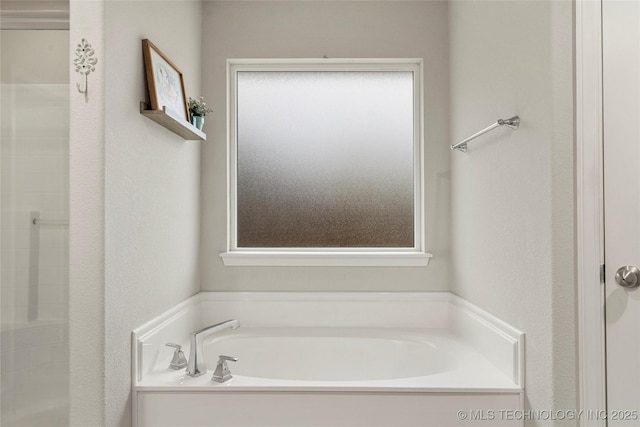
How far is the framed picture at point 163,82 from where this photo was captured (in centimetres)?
173

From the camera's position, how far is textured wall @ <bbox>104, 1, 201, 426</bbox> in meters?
1.47

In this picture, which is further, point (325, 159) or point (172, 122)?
point (325, 159)

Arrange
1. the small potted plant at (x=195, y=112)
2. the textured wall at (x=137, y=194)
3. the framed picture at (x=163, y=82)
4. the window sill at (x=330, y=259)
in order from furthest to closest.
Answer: the window sill at (x=330, y=259)
the small potted plant at (x=195, y=112)
the framed picture at (x=163, y=82)
the textured wall at (x=137, y=194)

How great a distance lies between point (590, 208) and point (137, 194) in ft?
5.03

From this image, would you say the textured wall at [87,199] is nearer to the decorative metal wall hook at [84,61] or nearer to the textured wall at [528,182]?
the decorative metal wall hook at [84,61]

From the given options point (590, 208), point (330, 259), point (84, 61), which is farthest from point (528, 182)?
point (84, 61)

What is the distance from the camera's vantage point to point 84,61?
1.40 m

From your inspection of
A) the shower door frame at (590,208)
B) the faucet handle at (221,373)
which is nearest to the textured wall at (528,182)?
the shower door frame at (590,208)

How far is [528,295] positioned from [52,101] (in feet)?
5.89

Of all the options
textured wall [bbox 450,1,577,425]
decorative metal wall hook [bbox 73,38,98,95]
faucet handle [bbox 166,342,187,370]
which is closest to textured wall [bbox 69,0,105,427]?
decorative metal wall hook [bbox 73,38,98,95]

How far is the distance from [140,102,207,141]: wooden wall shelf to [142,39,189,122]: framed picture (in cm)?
3

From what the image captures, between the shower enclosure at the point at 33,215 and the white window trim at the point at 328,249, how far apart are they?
102 centimetres

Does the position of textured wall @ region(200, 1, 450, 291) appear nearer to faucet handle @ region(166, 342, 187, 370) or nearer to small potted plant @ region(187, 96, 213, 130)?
small potted plant @ region(187, 96, 213, 130)

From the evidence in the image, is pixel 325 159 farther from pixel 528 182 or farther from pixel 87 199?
pixel 87 199
